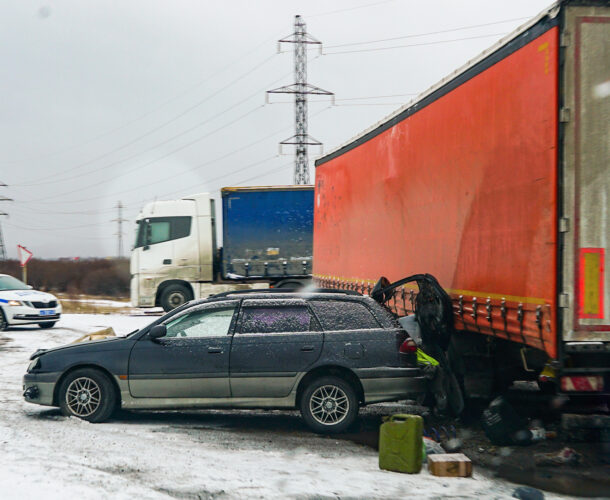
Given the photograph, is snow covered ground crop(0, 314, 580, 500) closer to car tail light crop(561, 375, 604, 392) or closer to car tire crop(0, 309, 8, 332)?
car tail light crop(561, 375, 604, 392)

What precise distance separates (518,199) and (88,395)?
5166mm

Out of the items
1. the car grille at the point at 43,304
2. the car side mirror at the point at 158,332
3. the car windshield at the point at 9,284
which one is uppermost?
the car side mirror at the point at 158,332

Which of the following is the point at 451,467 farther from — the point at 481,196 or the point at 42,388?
the point at 42,388

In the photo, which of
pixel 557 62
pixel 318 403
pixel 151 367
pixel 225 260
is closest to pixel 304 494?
pixel 318 403

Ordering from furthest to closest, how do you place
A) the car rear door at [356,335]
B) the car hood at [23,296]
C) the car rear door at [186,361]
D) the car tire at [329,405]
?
the car hood at [23,296] < the car rear door at [186,361] < the car rear door at [356,335] < the car tire at [329,405]

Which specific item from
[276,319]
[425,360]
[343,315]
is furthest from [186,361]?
[425,360]

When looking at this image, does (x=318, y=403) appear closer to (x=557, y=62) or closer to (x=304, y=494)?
(x=304, y=494)

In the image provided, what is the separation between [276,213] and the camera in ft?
70.6

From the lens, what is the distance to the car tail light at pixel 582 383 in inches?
263

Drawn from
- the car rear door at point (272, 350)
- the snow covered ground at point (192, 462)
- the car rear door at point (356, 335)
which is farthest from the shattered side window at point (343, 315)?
the snow covered ground at point (192, 462)

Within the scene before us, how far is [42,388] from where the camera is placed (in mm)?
8805

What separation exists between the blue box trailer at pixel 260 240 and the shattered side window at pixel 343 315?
12550mm

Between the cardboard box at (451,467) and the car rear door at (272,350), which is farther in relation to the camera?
the car rear door at (272,350)

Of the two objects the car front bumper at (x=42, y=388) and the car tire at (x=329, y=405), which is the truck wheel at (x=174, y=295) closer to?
the car front bumper at (x=42, y=388)
